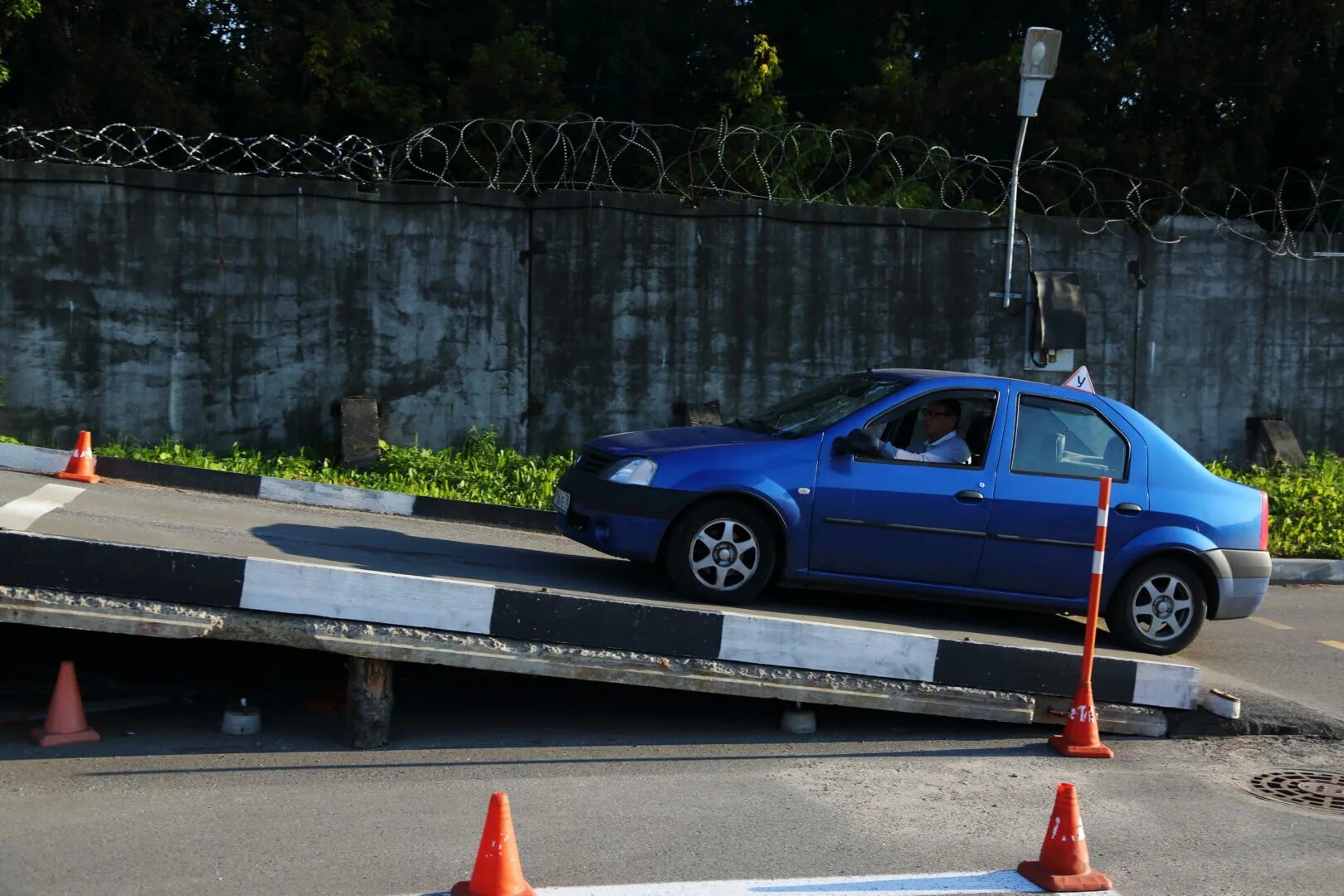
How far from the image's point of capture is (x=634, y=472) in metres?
7.64

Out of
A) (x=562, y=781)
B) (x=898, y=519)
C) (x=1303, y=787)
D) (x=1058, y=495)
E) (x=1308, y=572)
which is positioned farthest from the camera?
(x=1308, y=572)

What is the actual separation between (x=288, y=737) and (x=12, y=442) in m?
7.60

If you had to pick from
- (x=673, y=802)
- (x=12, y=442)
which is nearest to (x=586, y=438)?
(x=12, y=442)

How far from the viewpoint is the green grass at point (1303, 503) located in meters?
13.1

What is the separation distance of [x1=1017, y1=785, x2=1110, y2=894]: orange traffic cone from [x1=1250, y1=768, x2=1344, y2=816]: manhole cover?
1.78 metres

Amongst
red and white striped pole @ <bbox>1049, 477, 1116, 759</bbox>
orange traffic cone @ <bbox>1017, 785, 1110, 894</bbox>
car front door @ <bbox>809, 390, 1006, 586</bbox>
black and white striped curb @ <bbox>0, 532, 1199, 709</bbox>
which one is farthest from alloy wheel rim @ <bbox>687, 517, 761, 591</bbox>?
orange traffic cone @ <bbox>1017, 785, 1110, 894</bbox>

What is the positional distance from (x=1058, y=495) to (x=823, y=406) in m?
1.47

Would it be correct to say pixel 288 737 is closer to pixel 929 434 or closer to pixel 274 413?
pixel 929 434

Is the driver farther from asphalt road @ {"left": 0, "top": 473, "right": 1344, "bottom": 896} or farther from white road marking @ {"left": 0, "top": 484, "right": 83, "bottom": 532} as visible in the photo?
white road marking @ {"left": 0, "top": 484, "right": 83, "bottom": 532}

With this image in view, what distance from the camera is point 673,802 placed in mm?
5855

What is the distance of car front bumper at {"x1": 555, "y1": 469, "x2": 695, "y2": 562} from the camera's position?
24.8 feet

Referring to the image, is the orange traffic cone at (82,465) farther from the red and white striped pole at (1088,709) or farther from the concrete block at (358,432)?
the red and white striped pole at (1088,709)

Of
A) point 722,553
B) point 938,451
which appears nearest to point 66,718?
point 722,553

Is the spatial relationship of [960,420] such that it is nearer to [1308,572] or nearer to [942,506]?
[942,506]
